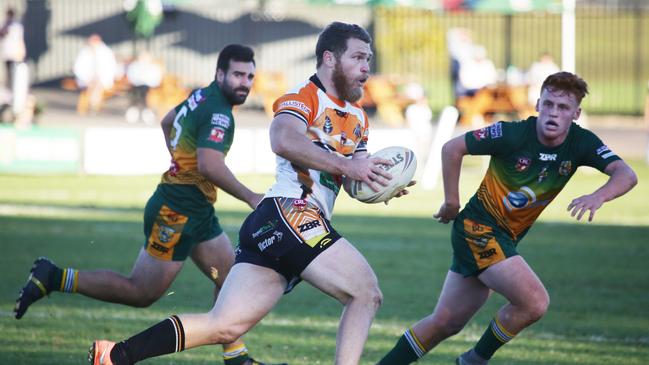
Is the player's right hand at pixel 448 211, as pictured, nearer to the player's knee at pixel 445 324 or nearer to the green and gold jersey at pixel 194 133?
the player's knee at pixel 445 324

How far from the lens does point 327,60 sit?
6.16 metres

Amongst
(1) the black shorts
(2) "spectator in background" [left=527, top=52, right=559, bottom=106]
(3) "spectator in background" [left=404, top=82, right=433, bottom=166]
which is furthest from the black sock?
(2) "spectator in background" [left=527, top=52, right=559, bottom=106]

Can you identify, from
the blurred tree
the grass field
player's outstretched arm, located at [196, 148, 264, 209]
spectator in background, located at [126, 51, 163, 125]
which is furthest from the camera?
the blurred tree

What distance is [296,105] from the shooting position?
5.99 m

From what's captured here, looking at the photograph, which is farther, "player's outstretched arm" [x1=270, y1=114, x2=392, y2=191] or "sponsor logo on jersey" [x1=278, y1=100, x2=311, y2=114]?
"sponsor logo on jersey" [x1=278, y1=100, x2=311, y2=114]

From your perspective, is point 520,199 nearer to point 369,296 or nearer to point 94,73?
point 369,296

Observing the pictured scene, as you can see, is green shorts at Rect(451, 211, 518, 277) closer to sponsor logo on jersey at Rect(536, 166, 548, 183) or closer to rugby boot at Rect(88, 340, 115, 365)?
sponsor logo on jersey at Rect(536, 166, 548, 183)

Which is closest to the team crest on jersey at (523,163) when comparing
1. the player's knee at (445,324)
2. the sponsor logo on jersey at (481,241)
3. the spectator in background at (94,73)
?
the sponsor logo on jersey at (481,241)

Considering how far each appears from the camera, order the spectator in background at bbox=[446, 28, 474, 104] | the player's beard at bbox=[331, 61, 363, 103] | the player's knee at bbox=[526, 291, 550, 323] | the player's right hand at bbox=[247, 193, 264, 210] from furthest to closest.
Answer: the spectator in background at bbox=[446, 28, 474, 104] < the player's right hand at bbox=[247, 193, 264, 210] < the player's knee at bbox=[526, 291, 550, 323] < the player's beard at bbox=[331, 61, 363, 103]

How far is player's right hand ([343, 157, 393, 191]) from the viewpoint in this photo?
19.0 feet

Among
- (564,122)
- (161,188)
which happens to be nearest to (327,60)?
(564,122)

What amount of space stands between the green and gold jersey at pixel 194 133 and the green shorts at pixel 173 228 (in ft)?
0.39

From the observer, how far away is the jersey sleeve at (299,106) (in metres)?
5.97

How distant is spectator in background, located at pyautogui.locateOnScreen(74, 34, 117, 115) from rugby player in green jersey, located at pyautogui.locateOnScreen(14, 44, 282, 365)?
79.4ft
